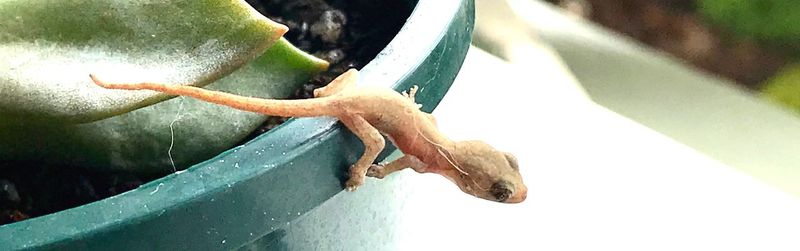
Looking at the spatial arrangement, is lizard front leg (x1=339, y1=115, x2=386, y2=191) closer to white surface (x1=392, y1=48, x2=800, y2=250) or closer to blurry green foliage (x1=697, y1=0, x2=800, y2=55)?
white surface (x1=392, y1=48, x2=800, y2=250)

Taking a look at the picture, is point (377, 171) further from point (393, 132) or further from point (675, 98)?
point (675, 98)

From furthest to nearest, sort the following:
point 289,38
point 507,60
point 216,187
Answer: point 507,60, point 289,38, point 216,187

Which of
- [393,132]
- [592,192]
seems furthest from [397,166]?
[592,192]

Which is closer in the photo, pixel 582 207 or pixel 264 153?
pixel 264 153

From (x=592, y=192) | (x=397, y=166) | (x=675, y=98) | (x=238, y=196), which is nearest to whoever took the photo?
(x=238, y=196)

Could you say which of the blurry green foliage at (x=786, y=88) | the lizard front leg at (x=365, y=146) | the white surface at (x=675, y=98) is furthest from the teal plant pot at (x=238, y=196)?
the blurry green foliage at (x=786, y=88)

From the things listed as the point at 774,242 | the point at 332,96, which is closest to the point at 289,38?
the point at 332,96

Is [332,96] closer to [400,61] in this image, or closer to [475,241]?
[400,61]

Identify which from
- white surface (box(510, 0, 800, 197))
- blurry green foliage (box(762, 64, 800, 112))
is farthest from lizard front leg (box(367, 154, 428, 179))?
blurry green foliage (box(762, 64, 800, 112))
